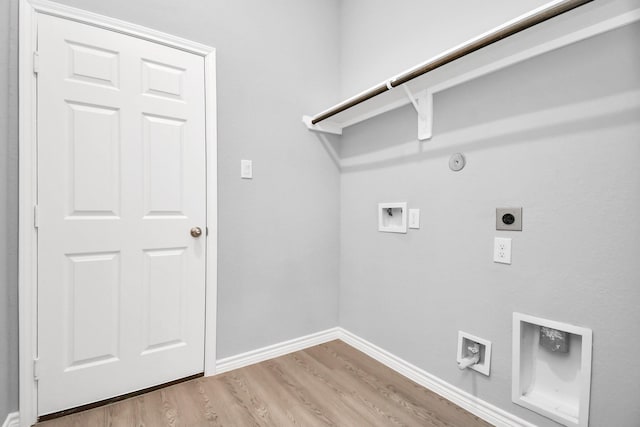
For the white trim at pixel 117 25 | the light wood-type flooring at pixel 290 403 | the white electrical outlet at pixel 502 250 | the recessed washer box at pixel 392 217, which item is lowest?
the light wood-type flooring at pixel 290 403

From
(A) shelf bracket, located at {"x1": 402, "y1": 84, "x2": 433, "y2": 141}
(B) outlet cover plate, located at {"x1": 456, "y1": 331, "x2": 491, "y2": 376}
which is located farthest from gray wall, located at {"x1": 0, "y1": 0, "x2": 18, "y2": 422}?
(B) outlet cover plate, located at {"x1": 456, "y1": 331, "x2": 491, "y2": 376}

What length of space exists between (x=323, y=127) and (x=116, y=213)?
1390 mm

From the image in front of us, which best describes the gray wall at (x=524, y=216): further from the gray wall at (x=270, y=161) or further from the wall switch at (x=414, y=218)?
the gray wall at (x=270, y=161)

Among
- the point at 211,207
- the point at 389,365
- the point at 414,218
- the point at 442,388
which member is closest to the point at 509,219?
the point at 414,218

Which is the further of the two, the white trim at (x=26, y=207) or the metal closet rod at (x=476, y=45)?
the white trim at (x=26, y=207)

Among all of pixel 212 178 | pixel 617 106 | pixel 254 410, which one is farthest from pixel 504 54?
pixel 254 410

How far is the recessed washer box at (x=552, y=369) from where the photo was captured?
111cm

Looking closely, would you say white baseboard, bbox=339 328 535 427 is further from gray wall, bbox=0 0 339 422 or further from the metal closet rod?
the metal closet rod

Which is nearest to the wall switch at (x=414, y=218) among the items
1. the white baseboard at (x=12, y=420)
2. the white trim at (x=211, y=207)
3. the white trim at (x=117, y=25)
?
the white trim at (x=211, y=207)

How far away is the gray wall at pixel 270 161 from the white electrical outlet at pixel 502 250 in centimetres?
116

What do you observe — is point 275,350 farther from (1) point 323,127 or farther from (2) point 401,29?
(2) point 401,29

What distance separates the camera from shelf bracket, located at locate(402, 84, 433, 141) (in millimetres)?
1593

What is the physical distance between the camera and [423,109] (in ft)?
5.33

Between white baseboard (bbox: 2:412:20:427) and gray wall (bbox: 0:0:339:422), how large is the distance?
0.89m
